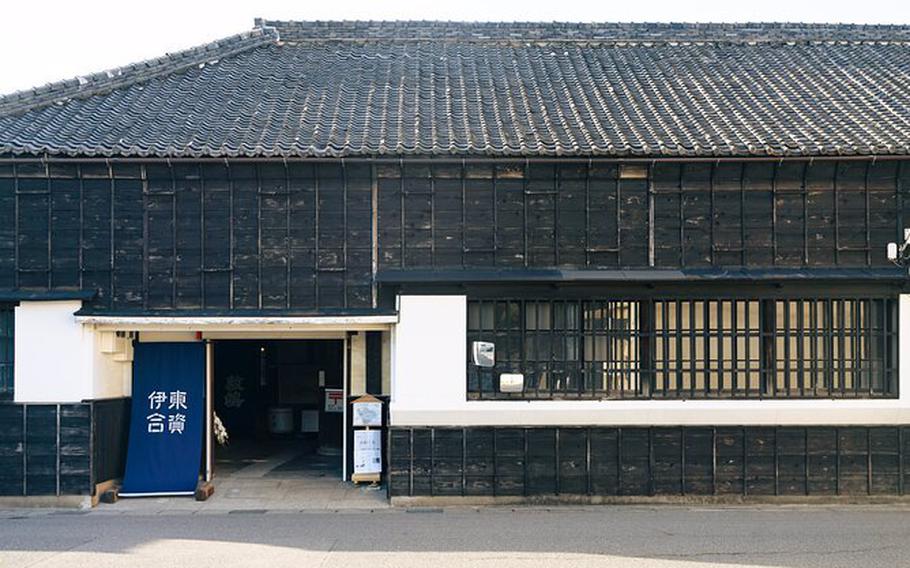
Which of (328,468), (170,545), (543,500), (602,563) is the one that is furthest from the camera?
(328,468)

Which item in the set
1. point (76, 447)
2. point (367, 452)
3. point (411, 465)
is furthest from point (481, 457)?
point (76, 447)

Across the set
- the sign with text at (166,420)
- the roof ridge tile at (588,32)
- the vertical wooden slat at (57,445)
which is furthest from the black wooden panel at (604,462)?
the roof ridge tile at (588,32)

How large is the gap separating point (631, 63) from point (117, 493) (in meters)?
13.2

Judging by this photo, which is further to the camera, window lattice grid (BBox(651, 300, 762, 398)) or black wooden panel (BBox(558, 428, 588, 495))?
window lattice grid (BBox(651, 300, 762, 398))

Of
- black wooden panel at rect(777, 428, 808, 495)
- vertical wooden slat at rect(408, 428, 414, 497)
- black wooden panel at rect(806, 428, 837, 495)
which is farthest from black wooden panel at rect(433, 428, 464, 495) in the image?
black wooden panel at rect(806, 428, 837, 495)

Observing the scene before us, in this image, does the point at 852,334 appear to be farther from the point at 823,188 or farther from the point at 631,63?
the point at 631,63

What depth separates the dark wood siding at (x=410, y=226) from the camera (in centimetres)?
1566

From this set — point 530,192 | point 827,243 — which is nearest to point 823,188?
point 827,243

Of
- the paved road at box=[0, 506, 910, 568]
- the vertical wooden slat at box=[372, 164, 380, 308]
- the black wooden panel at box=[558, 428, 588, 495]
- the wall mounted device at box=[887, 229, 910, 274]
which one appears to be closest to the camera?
the paved road at box=[0, 506, 910, 568]

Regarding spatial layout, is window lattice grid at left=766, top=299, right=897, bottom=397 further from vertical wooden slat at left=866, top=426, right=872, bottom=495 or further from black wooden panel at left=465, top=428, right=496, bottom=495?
black wooden panel at left=465, top=428, right=496, bottom=495

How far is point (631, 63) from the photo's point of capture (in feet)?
67.0

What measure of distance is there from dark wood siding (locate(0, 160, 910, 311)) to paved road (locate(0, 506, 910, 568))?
3.61m

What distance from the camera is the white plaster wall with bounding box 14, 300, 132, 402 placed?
15.5 m

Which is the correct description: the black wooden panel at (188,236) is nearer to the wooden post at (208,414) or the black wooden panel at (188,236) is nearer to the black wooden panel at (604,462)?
the wooden post at (208,414)
